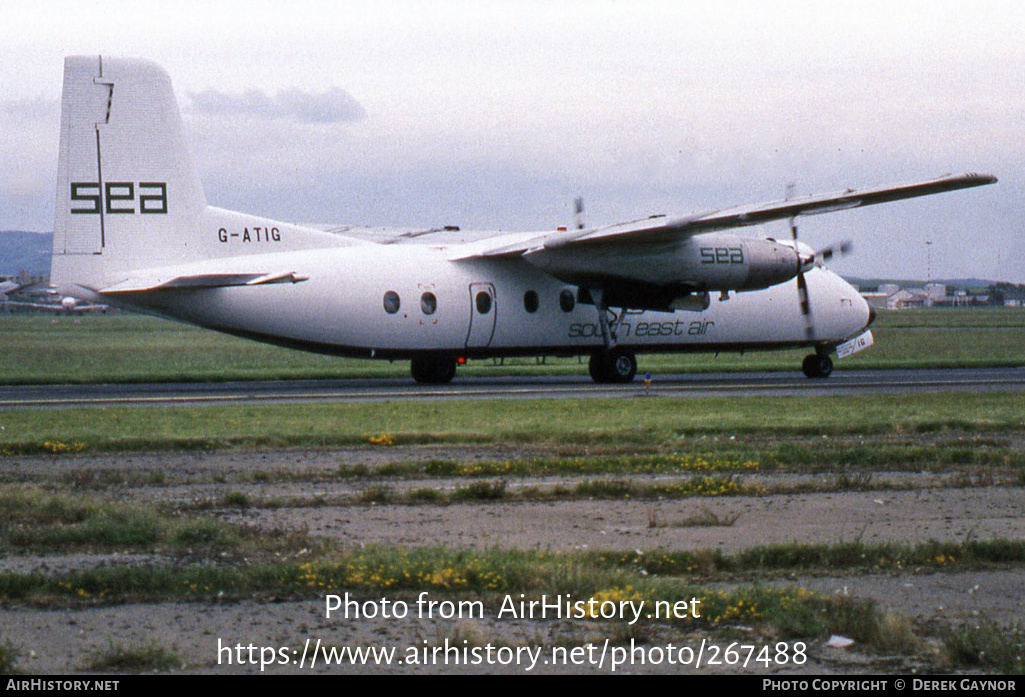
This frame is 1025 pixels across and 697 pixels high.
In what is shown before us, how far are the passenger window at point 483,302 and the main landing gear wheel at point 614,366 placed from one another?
3.69 meters

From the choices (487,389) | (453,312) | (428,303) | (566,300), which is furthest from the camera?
(566,300)

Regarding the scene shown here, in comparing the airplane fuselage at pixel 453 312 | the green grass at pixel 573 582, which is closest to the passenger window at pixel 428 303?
the airplane fuselage at pixel 453 312

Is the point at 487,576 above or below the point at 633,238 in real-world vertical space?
below

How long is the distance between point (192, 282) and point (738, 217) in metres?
13.2

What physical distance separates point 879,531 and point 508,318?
22230 millimetres

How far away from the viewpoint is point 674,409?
24547 millimetres

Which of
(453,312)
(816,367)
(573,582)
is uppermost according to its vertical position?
(453,312)

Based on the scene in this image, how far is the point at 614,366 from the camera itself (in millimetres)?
34656

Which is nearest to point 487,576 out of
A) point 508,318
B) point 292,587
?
point 292,587

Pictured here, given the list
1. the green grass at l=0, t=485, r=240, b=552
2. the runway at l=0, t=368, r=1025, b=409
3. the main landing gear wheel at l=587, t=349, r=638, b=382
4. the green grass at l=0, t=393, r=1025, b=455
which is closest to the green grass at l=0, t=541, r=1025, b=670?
the green grass at l=0, t=485, r=240, b=552

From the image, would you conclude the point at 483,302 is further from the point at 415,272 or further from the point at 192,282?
the point at 192,282

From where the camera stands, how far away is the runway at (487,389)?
27938 millimetres

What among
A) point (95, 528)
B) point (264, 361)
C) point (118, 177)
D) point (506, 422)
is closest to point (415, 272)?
point (118, 177)
